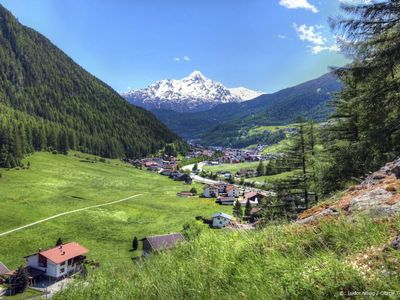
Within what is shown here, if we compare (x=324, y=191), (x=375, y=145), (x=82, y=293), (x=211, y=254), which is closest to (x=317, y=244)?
(x=211, y=254)

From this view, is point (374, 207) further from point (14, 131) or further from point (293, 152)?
point (14, 131)

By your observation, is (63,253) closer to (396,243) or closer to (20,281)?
(20,281)

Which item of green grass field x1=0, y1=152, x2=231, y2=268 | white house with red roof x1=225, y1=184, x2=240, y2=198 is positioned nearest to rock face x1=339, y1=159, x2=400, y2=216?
green grass field x1=0, y1=152, x2=231, y2=268

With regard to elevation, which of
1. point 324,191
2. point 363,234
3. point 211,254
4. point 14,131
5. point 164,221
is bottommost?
point 164,221

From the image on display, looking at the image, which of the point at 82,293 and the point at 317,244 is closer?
the point at 317,244

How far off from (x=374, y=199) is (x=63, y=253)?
61.9 meters

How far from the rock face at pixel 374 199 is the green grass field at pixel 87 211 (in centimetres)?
5744

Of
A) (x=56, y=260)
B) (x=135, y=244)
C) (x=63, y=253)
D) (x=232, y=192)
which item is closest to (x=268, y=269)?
(x=56, y=260)

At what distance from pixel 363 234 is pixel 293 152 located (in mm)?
28533

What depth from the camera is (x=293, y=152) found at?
114 feet

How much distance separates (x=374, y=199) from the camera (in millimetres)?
9312

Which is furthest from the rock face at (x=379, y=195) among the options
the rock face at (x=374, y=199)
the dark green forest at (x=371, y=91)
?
the dark green forest at (x=371, y=91)

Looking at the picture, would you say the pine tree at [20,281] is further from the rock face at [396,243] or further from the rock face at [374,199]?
the rock face at [396,243]

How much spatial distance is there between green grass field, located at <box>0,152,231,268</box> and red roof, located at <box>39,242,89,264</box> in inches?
107
